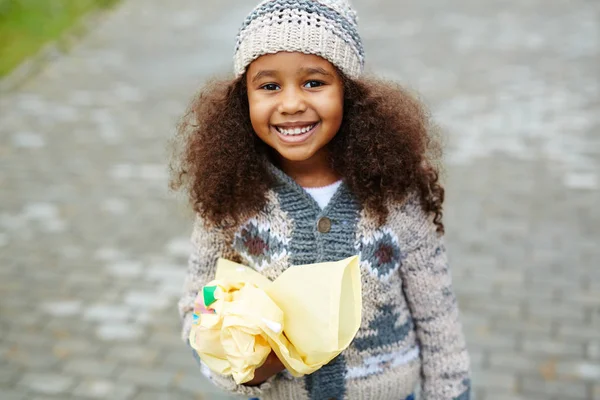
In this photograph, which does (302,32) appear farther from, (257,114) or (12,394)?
(12,394)

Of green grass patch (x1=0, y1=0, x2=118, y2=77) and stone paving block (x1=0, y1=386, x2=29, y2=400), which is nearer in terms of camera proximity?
stone paving block (x1=0, y1=386, x2=29, y2=400)

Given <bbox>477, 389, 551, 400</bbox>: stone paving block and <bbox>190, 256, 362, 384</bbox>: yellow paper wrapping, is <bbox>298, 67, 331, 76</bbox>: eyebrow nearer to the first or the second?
<bbox>190, 256, 362, 384</bbox>: yellow paper wrapping

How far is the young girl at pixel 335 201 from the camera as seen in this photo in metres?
1.81

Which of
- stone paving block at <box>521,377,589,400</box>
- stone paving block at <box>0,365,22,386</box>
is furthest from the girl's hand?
stone paving block at <box>0,365,22,386</box>

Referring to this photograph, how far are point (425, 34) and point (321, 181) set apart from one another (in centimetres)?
721

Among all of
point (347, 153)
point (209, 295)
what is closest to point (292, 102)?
point (347, 153)

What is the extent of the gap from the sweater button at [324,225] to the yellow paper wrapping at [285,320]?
0.65 feet

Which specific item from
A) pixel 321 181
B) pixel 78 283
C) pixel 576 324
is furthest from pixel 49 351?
pixel 576 324

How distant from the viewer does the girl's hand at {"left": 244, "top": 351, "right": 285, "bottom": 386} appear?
70.1 inches

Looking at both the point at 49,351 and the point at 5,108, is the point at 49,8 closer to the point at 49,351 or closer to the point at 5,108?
the point at 5,108

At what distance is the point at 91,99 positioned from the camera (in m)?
6.99

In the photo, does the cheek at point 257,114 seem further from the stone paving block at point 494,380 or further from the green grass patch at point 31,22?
the green grass patch at point 31,22

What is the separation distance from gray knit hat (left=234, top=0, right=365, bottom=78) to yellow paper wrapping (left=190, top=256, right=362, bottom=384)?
1.58 ft

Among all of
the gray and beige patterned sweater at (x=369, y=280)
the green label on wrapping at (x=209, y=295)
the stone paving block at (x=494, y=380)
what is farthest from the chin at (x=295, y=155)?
the stone paving block at (x=494, y=380)
